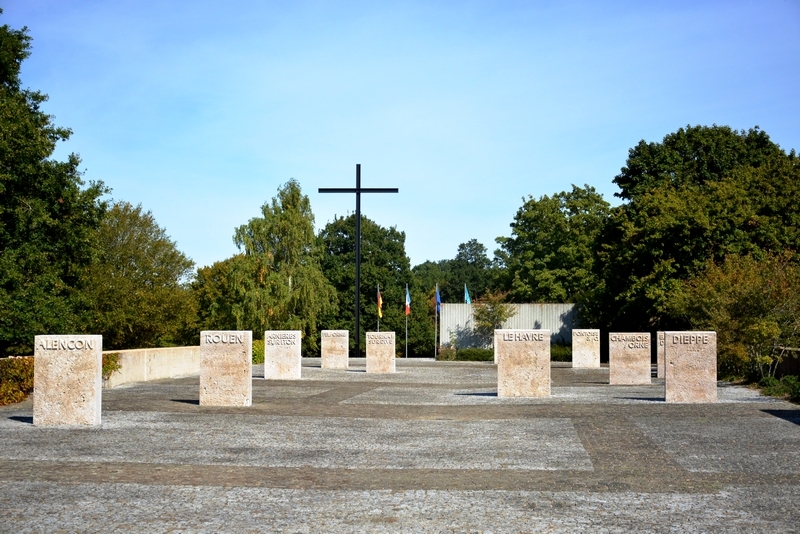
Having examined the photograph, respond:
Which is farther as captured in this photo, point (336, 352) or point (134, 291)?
point (134, 291)

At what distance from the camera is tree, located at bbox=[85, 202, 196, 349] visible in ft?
127

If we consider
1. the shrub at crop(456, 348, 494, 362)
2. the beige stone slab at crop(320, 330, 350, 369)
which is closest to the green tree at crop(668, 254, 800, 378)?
the beige stone slab at crop(320, 330, 350, 369)

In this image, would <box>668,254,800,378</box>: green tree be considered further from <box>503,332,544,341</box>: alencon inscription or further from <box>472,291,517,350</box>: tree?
<box>472,291,517,350</box>: tree

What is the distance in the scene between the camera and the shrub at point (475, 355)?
4703cm

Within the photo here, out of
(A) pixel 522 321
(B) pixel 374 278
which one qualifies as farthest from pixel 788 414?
(B) pixel 374 278

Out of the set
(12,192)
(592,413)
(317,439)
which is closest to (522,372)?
(592,413)

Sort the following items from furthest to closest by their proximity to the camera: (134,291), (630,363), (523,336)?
(134,291) < (630,363) < (523,336)

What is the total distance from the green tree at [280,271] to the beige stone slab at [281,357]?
21.2 m

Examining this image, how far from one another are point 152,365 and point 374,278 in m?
43.6

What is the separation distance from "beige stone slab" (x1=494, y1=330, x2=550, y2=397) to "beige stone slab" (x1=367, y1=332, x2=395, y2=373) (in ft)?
41.9

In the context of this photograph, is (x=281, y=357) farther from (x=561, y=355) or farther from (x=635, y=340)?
(x=561, y=355)

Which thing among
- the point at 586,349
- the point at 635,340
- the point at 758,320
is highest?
the point at 758,320

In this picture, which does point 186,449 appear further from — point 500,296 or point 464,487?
point 500,296

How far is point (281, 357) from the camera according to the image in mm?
26500
